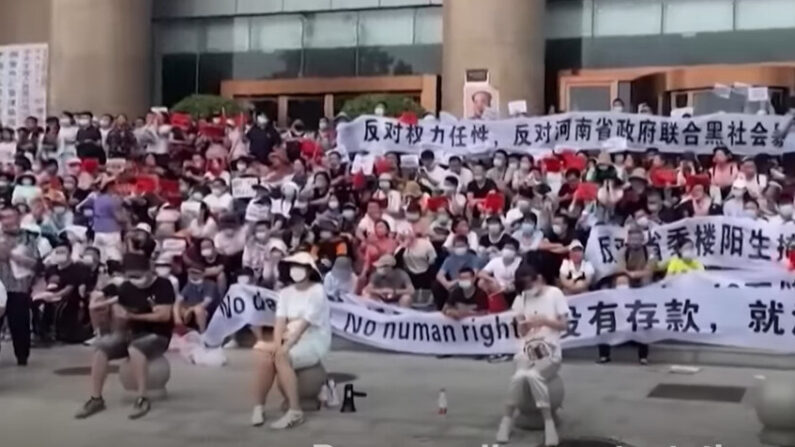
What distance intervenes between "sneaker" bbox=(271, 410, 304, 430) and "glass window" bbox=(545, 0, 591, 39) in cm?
2089

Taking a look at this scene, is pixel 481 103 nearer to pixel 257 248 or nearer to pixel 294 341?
pixel 257 248

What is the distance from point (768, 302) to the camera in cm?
1494

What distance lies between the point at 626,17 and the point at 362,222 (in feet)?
46.4

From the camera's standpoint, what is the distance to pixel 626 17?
3012 centimetres

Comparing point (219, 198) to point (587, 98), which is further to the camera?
point (587, 98)

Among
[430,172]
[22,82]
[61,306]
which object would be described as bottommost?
[61,306]

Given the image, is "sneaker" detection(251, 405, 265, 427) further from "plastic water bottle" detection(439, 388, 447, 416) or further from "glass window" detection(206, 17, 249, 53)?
"glass window" detection(206, 17, 249, 53)

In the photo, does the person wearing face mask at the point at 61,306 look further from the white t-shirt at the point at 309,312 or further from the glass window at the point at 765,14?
the glass window at the point at 765,14

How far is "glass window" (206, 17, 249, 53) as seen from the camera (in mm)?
34500

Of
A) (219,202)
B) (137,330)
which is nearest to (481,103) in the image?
(219,202)

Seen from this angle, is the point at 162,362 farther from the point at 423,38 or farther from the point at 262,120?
the point at 423,38

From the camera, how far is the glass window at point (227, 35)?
3450cm

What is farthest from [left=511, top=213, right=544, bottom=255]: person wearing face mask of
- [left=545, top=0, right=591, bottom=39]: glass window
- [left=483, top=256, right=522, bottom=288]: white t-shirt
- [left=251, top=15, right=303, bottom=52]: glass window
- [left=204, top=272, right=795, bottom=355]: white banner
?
[left=251, top=15, right=303, bottom=52]: glass window

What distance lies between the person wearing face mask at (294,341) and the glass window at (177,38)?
24549mm
